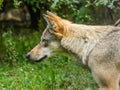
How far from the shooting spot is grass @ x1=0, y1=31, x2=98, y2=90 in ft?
29.3

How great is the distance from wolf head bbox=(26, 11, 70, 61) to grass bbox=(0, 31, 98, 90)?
27 centimetres

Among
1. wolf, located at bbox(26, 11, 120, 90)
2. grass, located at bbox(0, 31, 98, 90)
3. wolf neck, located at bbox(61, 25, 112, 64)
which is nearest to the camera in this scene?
wolf, located at bbox(26, 11, 120, 90)

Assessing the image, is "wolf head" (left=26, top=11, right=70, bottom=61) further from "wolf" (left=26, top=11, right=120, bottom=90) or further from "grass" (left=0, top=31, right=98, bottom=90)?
"grass" (left=0, top=31, right=98, bottom=90)

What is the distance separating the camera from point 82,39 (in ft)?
24.7

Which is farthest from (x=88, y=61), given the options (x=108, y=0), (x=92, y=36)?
(x=108, y=0)

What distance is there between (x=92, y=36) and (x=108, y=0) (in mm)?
1237

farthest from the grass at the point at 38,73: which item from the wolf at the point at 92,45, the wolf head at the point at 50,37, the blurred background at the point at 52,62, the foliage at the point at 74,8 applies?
the foliage at the point at 74,8

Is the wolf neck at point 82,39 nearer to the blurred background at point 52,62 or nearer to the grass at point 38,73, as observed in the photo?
the grass at point 38,73

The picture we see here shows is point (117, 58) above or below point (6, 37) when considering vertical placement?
above

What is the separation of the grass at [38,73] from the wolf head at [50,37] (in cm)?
27

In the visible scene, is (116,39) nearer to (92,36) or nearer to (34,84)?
(92,36)

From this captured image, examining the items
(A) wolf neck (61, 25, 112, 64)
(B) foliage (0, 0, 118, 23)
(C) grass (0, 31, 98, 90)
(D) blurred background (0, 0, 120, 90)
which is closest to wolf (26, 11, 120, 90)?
(A) wolf neck (61, 25, 112, 64)

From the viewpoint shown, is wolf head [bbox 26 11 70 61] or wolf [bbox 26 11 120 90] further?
wolf head [bbox 26 11 70 61]

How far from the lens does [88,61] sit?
7.43m
